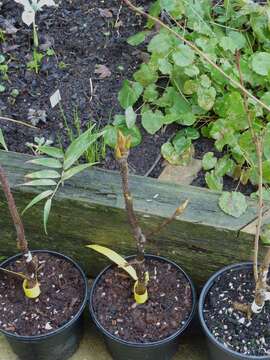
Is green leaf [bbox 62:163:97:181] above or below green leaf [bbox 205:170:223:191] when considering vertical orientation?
above

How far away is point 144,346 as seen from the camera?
1628mm

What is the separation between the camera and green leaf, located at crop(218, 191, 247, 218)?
1.66 meters

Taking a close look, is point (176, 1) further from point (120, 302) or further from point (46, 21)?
point (120, 302)

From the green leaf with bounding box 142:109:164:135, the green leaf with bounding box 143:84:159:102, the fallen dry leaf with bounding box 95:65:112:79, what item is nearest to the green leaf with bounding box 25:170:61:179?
the green leaf with bounding box 142:109:164:135

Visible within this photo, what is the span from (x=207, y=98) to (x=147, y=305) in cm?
65

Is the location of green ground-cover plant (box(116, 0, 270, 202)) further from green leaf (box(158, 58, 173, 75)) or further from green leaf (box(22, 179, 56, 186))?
green leaf (box(22, 179, 56, 186))

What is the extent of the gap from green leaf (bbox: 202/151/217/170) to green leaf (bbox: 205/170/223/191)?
0.02 metres

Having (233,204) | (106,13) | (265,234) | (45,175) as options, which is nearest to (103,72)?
(106,13)

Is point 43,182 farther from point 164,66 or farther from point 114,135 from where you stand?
point 164,66

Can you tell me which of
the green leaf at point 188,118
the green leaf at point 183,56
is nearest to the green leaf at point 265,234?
the green leaf at point 188,118

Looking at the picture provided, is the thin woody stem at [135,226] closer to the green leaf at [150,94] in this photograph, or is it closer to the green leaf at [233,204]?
the green leaf at [233,204]

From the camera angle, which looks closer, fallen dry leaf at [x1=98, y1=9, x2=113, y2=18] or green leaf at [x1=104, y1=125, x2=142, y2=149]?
green leaf at [x1=104, y1=125, x2=142, y2=149]

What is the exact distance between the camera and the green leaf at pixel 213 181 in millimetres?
1841

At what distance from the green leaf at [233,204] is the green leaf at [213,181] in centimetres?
15
